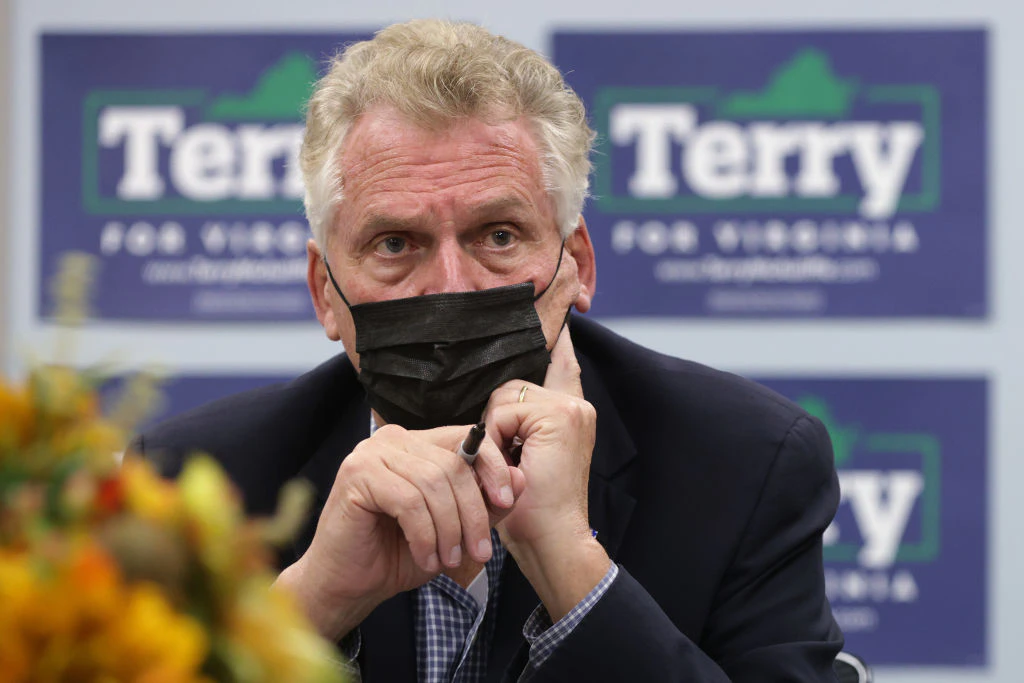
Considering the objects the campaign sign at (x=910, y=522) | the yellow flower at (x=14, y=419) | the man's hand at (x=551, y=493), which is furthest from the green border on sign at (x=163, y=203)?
the yellow flower at (x=14, y=419)

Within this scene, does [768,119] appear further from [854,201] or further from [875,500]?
[875,500]

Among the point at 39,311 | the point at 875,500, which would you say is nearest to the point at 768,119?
the point at 875,500

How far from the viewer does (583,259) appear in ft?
6.85

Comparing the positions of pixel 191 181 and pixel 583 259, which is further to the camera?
pixel 191 181

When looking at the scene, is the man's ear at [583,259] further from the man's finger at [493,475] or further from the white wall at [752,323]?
the white wall at [752,323]

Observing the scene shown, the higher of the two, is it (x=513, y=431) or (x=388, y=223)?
(x=388, y=223)

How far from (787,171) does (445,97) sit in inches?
77.3

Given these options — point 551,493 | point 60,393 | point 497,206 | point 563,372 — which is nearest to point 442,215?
point 497,206

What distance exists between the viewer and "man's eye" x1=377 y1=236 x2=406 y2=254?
1903mm

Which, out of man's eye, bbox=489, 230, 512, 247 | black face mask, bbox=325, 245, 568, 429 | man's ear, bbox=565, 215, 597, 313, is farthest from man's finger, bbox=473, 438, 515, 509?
man's ear, bbox=565, 215, 597, 313

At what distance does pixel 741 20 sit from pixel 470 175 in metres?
2.08

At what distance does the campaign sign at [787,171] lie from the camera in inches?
141

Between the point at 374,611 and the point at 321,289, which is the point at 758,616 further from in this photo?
the point at 321,289

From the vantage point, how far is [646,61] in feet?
12.0
